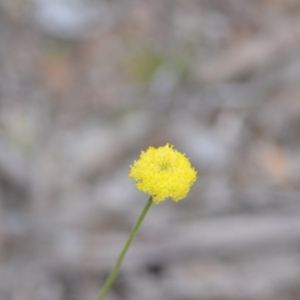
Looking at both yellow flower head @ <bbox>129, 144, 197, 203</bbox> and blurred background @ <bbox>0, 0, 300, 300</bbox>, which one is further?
blurred background @ <bbox>0, 0, 300, 300</bbox>

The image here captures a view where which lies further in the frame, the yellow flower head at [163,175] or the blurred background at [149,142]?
the blurred background at [149,142]

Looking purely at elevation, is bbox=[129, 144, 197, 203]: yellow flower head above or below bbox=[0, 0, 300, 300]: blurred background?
below

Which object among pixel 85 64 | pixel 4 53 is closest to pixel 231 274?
pixel 85 64

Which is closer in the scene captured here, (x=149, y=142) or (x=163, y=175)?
(x=163, y=175)

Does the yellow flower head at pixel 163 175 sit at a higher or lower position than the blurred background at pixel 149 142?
lower

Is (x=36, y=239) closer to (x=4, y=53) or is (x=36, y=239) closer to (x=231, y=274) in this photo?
(x=231, y=274)
